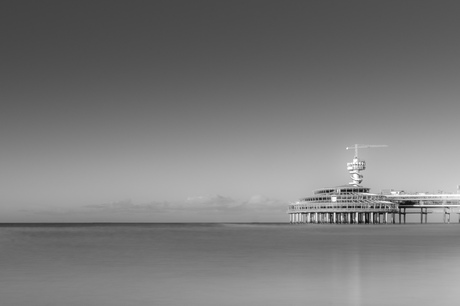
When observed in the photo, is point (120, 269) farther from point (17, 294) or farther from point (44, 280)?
point (17, 294)

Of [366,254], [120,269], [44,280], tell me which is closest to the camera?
[44,280]

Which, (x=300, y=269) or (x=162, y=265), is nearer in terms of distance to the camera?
(x=300, y=269)

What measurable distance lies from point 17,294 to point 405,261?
1151 inches

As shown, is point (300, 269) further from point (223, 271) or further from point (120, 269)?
point (120, 269)

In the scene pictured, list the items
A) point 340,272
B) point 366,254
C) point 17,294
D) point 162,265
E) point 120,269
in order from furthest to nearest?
point 366,254 → point 162,265 → point 120,269 → point 340,272 → point 17,294

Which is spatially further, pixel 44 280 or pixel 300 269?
pixel 300 269

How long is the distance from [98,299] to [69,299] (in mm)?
1346

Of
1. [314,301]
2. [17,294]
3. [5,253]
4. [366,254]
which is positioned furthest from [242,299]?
[5,253]

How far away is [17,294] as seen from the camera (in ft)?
92.3

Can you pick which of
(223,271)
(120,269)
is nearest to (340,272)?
(223,271)

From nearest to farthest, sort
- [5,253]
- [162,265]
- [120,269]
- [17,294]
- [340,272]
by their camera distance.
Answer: [17,294] → [340,272] → [120,269] → [162,265] → [5,253]

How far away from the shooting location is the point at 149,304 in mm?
25312

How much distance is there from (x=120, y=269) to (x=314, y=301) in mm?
18451

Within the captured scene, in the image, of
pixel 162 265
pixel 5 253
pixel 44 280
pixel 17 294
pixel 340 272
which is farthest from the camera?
pixel 5 253
